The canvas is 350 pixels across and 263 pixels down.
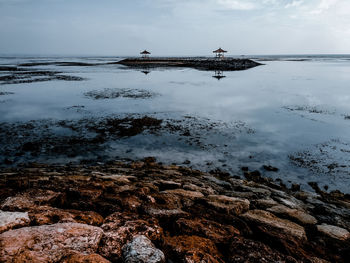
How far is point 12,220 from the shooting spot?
10.5ft

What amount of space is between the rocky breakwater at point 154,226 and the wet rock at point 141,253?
12 mm

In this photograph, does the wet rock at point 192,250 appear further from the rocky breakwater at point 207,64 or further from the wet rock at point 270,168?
the rocky breakwater at point 207,64

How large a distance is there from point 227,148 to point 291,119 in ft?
26.2

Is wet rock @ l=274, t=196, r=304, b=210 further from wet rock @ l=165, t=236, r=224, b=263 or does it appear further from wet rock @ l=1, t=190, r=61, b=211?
wet rock @ l=1, t=190, r=61, b=211

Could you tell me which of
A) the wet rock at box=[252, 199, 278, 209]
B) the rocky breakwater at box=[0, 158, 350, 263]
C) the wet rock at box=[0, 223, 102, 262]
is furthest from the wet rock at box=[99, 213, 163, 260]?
the wet rock at box=[252, 199, 278, 209]

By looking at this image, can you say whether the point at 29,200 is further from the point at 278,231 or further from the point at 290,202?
the point at 290,202

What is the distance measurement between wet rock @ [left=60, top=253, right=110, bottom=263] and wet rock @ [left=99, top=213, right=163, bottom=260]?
0.19 meters

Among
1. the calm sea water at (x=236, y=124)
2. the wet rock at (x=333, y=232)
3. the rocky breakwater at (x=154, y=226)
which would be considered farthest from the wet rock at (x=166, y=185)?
the wet rock at (x=333, y=232)

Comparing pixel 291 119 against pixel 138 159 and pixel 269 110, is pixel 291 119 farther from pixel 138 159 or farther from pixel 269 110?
pixel 138 159

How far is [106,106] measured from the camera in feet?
63.1

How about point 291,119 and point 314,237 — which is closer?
point 314,237

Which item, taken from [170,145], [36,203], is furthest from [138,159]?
[36,203]

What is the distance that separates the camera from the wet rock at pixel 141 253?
106 inches

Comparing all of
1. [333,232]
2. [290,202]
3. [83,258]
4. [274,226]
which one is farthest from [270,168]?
[83,258]
